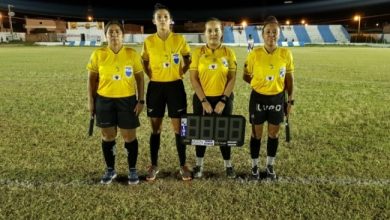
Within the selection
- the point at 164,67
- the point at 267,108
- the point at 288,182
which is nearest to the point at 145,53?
the point at 164,67

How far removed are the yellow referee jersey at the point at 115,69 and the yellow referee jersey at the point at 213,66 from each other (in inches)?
26.7

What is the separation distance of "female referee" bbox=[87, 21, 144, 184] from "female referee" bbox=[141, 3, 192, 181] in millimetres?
147

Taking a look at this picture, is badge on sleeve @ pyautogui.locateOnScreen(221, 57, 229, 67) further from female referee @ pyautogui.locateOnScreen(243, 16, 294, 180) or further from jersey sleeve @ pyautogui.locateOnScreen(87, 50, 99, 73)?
jersey sleeve @ pyautogui.locateOnScreen(87, 50, 99, 73)

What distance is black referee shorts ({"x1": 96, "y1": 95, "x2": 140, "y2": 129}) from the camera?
3.94 meters

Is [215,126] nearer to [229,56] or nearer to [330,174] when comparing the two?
[229,56]

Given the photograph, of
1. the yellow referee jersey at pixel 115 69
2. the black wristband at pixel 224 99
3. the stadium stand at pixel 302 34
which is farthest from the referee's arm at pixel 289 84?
the stadium stand at pixel 302 34

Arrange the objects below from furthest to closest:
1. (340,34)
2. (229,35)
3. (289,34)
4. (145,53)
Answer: (289,34), (229,35), (340,34), (145,53)

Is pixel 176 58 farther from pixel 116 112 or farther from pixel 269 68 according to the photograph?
pixel 269 68

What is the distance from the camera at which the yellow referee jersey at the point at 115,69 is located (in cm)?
386

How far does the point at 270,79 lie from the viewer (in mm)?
4039

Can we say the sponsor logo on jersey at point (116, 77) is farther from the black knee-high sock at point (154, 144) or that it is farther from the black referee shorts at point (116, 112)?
the black knee-high sock at point (154, 144)

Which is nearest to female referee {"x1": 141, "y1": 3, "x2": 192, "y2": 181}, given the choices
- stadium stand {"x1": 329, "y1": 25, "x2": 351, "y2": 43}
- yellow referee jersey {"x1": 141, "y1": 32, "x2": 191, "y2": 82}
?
yellow referee jersey {"x1": 141, "y1": 32, "x2": 191, "y2": 82}

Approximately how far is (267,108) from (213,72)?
75 centimetres

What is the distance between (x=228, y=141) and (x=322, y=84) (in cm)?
908
